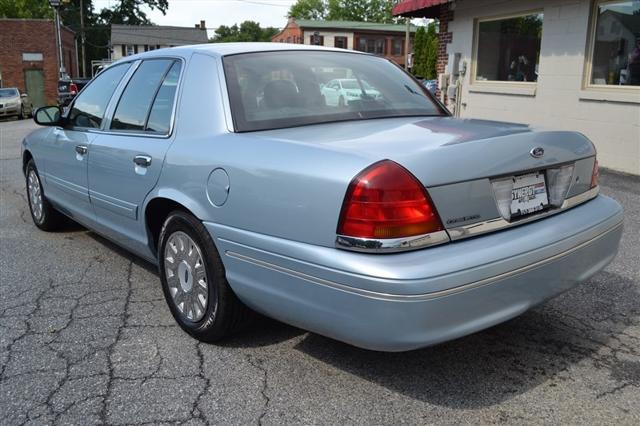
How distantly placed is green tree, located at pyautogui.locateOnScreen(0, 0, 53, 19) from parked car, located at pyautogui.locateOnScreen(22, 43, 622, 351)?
6647cm

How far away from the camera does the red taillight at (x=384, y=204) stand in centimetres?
238

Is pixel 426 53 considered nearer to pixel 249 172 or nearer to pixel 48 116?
pixel 48 116

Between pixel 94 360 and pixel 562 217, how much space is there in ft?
8.11

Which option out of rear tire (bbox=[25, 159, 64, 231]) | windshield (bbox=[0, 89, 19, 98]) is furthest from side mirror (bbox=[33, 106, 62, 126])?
windshield (bbox=[0, 89, 19, 98])

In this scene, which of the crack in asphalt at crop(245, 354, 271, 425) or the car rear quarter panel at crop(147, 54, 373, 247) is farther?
the crack in asphalt at crop(245, 354, 271, 425)

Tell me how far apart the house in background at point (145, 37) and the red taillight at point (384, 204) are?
72165 mm

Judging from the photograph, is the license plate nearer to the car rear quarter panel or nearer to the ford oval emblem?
the ford oval emblem

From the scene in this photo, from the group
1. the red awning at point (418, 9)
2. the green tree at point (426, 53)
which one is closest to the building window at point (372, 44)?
the green tree at point (426, 53)

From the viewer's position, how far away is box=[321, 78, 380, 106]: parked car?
11.3 feet

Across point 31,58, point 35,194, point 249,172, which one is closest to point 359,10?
point 31,58

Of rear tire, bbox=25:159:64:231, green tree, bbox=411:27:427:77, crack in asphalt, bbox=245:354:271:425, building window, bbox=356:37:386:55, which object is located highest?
building window, bbox=356:37:386:55

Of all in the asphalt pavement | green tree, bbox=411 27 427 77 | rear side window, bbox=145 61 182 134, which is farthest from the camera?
green tree, bbox=411 27 427 77

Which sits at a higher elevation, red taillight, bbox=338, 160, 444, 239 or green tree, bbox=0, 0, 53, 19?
green tree, bbox=0, 0, 53, 19

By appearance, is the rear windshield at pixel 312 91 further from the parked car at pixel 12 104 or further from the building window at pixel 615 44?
the parked car at pixel 12 104
